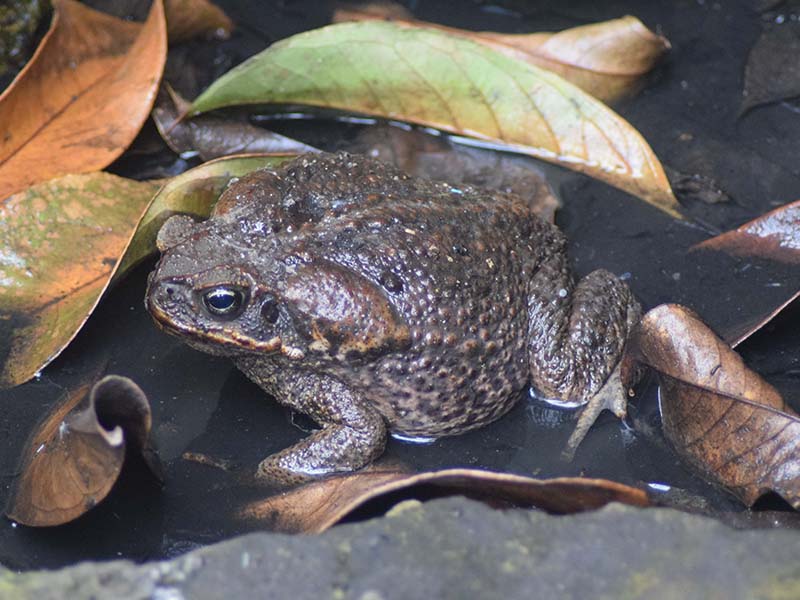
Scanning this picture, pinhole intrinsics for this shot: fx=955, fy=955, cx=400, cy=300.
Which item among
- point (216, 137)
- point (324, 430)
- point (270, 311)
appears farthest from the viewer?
point (216, 137)

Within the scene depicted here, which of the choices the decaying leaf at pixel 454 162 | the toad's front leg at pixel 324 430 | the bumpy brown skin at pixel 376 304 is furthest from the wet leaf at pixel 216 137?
the toad's front leg at pixel 324 430

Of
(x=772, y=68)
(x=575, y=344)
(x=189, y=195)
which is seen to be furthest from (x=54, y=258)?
(x=772, y=68)

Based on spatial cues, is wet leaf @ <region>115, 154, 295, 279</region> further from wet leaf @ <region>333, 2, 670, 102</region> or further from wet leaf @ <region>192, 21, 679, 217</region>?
wet leaf @ <region>333, 2, 670, 102</region>

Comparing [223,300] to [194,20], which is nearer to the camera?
[223,300]

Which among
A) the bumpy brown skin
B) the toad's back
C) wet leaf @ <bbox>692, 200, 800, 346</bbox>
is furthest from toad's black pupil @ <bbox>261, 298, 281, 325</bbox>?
wet leaf @ <bbox>692, 200, 800, 346</bbox>

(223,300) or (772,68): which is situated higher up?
(772,68)

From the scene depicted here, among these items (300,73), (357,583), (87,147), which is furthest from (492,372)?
(87,147)

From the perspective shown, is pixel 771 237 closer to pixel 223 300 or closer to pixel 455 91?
pixel 455 91
